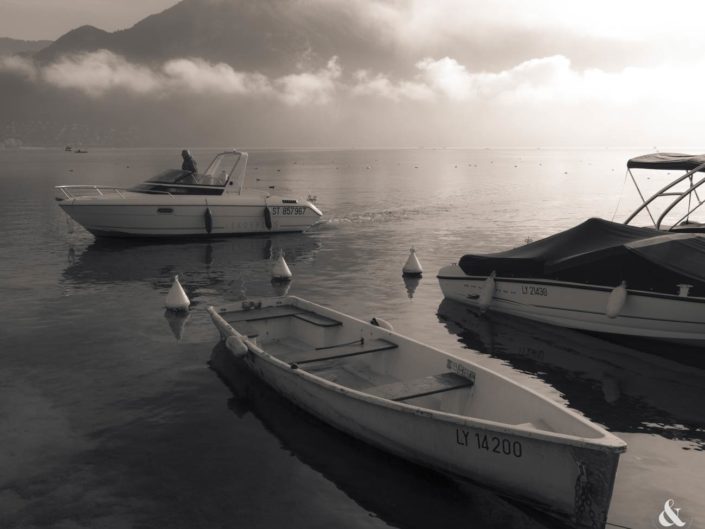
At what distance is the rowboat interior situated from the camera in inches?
372

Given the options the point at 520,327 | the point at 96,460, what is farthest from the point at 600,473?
the point at 520,327

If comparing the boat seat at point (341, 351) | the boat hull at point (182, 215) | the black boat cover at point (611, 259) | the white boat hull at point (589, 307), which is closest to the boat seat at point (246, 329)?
the boat seat at point (341, 351)

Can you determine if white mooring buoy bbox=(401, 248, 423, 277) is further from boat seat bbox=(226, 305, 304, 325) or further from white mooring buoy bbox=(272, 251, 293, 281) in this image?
boat seat bbox=(226, 305, 304, 325)

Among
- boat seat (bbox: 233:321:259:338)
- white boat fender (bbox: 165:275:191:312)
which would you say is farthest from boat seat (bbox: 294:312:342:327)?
white boat fender (bbox: 165:275:191:312)

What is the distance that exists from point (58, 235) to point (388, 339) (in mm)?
29166

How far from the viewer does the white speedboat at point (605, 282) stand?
52.5 ft

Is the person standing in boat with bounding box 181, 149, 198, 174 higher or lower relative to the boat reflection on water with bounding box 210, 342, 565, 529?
higher

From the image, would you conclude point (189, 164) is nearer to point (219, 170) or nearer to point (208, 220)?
point (219, 170)

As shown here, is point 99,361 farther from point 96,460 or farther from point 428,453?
point 428,453

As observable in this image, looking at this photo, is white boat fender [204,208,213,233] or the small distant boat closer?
the small distant boat

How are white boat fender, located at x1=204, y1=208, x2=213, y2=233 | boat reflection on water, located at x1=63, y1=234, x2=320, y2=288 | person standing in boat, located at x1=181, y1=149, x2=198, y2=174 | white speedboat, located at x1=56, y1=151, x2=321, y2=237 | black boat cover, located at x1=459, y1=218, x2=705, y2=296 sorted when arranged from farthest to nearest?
person standing in boat, located at x1=181, y1=149, x2=198, y2=174 < white boat fender, located at x1=204, y1=208, x2=213, y2=233 < white speedboat, located at x1=56, y1=151, x2=321, y2=237 < boat reflection on water, located at x1=63, y1=234, x2=320, y2=288 < black boat cover, located at x1=459, y1=218, x2=705, y2=296

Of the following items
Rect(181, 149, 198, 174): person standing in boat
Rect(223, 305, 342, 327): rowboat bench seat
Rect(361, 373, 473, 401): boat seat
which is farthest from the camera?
Rect(181, 149, 198, 174): person standing in boat

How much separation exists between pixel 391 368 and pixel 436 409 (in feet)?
6.07

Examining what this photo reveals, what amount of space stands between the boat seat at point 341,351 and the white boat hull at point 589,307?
24.4 ft
